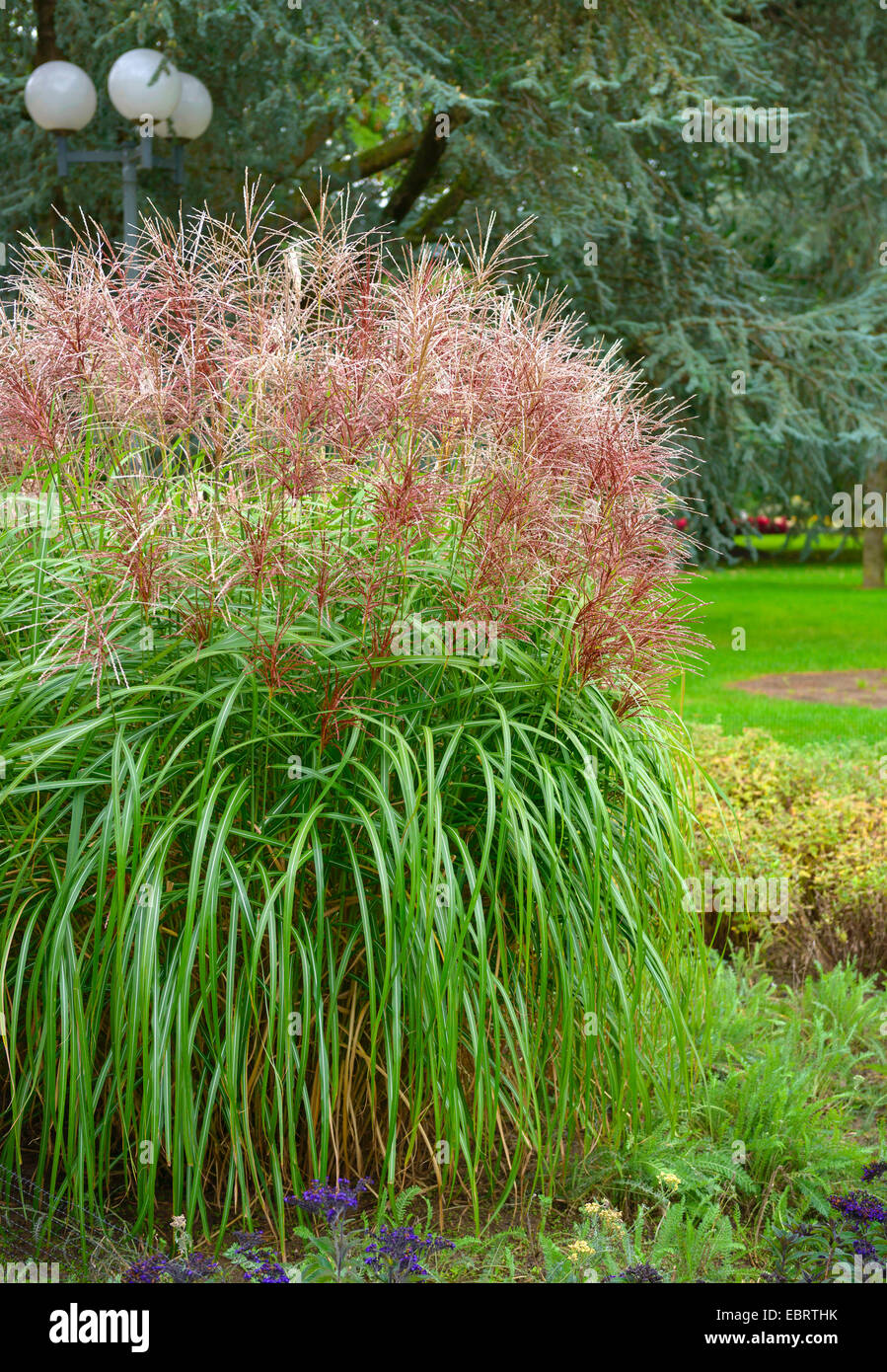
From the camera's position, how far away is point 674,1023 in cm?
279

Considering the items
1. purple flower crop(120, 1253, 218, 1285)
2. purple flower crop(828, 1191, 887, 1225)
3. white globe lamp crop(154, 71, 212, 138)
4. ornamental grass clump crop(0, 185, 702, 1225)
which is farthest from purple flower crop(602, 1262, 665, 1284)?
white globe lamp crop(154, 71, 212, 138)

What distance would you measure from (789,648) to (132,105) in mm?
9282

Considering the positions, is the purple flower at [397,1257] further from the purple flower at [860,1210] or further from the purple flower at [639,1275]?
the purple flower at [860,1210]

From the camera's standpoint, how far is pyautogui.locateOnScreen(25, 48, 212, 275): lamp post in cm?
695

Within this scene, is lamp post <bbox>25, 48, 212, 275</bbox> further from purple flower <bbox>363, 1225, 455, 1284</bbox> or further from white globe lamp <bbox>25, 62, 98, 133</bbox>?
purple flower <bbox>363, 1225, 455, 1284</bbox>

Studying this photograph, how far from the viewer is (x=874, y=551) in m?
21.8

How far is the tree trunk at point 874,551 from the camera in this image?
21328mm

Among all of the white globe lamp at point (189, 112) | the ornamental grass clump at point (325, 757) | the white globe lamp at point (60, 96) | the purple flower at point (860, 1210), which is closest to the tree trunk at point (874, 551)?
the white globe lamp at point (189, 112)

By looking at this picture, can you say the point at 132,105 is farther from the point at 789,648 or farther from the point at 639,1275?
the point at 789,648

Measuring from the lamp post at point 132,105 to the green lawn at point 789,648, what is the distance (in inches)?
169

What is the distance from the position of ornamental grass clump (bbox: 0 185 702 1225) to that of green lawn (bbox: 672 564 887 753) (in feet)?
1.66

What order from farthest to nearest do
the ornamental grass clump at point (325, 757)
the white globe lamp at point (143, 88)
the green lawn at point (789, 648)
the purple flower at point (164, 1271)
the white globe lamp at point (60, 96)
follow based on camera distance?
1. the green lawn at point (789, 648)
2. the white globe lamp at point (60, 96)
3. the white globe lamp at point (143, 88)
4. the ornamental grass clump at point (325, 757)
5. the purple flower at point (164, 1271)
